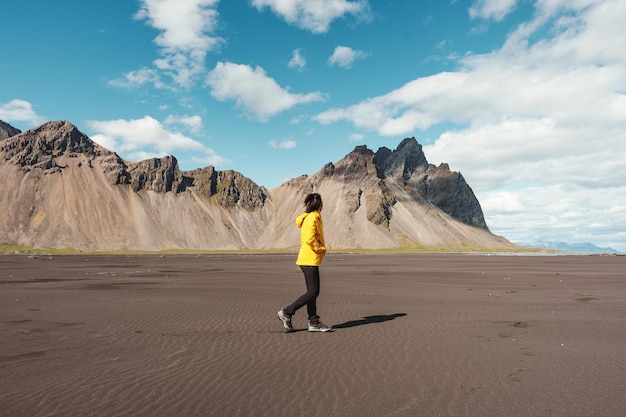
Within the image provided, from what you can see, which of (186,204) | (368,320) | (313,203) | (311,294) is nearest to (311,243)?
(313,203)

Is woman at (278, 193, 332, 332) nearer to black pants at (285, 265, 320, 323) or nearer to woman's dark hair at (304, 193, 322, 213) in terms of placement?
black pants at (285, 265, 320, 323)

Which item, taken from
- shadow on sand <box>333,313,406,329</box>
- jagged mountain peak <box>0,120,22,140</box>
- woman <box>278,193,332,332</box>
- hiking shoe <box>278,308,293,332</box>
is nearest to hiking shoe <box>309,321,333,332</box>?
woman <box>278,193,332,332</box>

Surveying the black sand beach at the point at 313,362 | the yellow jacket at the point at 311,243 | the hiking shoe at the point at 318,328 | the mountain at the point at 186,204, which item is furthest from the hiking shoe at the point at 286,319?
the mountain at the point at 186,204

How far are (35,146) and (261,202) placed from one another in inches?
3032

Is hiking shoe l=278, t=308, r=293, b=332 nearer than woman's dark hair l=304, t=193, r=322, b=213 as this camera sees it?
Yes

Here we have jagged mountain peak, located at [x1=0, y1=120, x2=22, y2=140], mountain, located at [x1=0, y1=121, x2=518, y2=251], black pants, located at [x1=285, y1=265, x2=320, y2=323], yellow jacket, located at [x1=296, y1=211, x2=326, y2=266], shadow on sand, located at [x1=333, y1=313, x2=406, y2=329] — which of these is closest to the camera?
black pants, located at [x1=285, y1=265, x2=320, y2=323]

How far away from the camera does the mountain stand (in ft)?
376

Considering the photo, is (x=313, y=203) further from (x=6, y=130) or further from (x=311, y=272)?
(x=6, y=130)

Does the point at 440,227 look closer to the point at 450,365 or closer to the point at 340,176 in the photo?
the point at 340,176

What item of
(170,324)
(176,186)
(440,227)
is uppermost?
(176,186)

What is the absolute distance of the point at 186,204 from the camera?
143375 mm

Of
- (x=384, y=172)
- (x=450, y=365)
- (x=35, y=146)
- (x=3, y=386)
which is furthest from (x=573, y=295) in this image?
(x=384, y=172)

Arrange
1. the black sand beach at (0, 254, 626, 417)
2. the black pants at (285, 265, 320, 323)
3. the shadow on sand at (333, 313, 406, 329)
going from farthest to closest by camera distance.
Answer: the shadow on sand at (333, 313, 406, 329) → the black pants at (285, 265, 320, 323) → the black sand beach at (0, 254, 626, 417)

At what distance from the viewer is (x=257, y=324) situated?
408 inches
